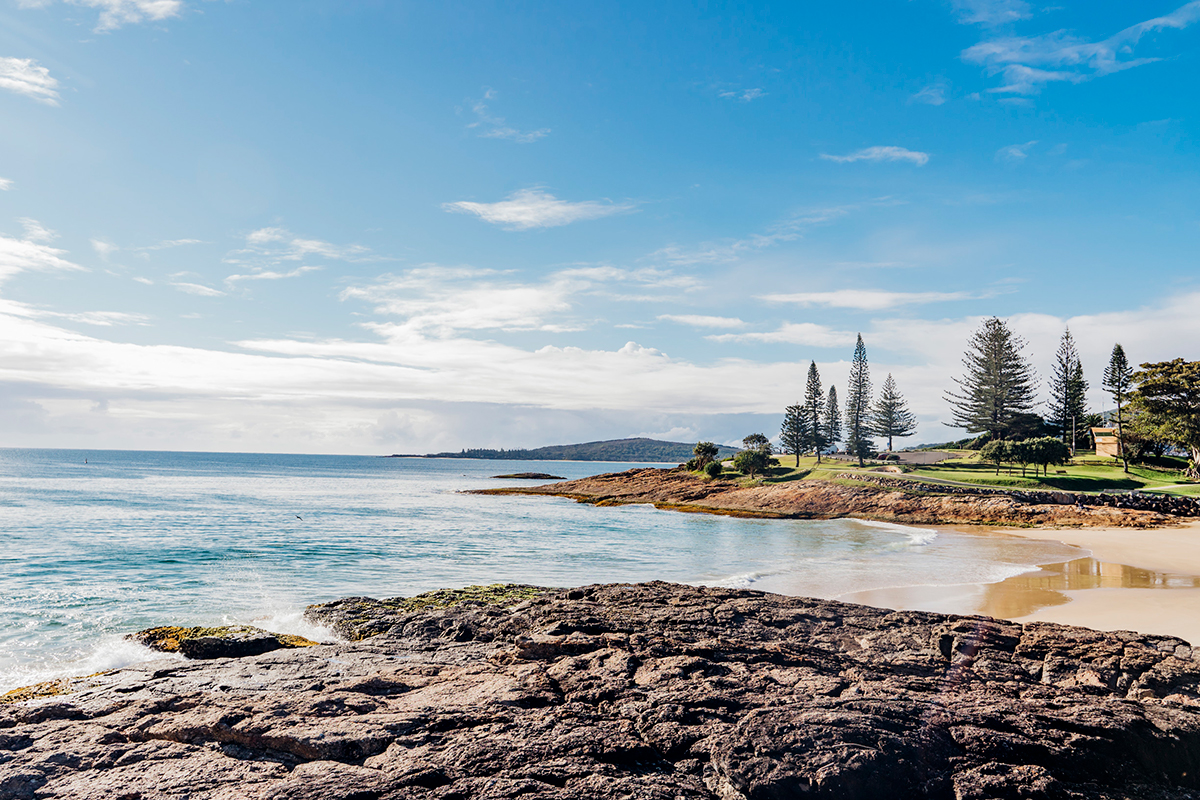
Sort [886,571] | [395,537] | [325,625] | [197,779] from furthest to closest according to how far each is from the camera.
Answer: [395,537] < [886,571] < [325,625] < [197,779]

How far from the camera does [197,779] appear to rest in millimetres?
4598

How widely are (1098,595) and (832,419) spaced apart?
72142 mm

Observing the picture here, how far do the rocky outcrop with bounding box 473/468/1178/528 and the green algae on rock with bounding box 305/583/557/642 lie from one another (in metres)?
28.2

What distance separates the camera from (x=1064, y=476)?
43250 millimetres

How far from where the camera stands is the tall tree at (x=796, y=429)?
77.2 meters

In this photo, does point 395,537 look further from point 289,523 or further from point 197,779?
point 197,779

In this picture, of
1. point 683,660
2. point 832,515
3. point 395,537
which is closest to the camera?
point 683,660

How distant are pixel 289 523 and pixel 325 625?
23.1 metres

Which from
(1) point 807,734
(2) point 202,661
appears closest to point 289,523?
(2) point 202,661

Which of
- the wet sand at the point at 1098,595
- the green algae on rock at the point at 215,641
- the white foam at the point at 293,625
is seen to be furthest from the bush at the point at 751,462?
the green algae on rock at the point at 215,641

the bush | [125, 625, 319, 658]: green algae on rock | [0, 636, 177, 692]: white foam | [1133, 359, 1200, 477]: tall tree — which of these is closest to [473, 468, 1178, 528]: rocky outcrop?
the bush

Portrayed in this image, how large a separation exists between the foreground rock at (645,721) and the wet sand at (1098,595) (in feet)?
14.2

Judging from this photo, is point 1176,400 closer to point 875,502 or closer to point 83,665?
point 875,502

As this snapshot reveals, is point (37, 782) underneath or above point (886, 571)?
A: above
